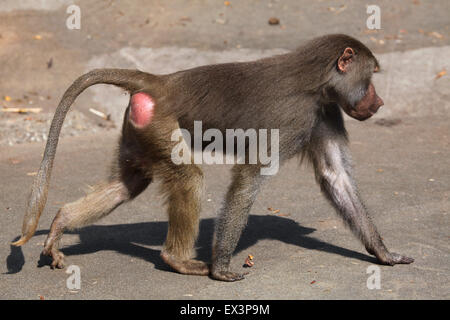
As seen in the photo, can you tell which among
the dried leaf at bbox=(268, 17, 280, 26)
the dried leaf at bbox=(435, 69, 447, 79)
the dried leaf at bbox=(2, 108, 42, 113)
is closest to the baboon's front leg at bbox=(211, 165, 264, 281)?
the dried leaf at bbox=(2, 108, 42, 113)

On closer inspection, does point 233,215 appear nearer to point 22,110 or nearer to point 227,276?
point 227,276

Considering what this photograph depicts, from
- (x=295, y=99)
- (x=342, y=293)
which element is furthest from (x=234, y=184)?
(x=342, y=293)

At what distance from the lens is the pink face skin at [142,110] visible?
5.01 meters

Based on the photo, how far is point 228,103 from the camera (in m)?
5.05

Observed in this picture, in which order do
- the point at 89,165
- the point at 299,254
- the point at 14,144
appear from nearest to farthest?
1. the point at 299,254
2. the point at 89,165
3. the point at 14,144

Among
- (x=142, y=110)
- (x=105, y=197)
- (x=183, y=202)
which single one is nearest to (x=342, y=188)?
(x=183, y=202)

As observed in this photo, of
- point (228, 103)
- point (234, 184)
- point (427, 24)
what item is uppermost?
point (427, 24)

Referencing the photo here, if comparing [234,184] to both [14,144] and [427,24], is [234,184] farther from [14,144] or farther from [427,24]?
[427,24]

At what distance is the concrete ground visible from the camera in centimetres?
499

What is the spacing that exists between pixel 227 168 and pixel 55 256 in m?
3.00

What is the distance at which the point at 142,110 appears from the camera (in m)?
5.03

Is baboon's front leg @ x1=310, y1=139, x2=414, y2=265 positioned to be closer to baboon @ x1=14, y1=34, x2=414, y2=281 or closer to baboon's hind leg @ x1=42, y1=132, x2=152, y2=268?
baboon @ x1=14, y1=34, x2=414, y2=281

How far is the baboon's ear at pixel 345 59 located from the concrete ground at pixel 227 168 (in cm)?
149

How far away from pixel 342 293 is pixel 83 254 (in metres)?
2.19
